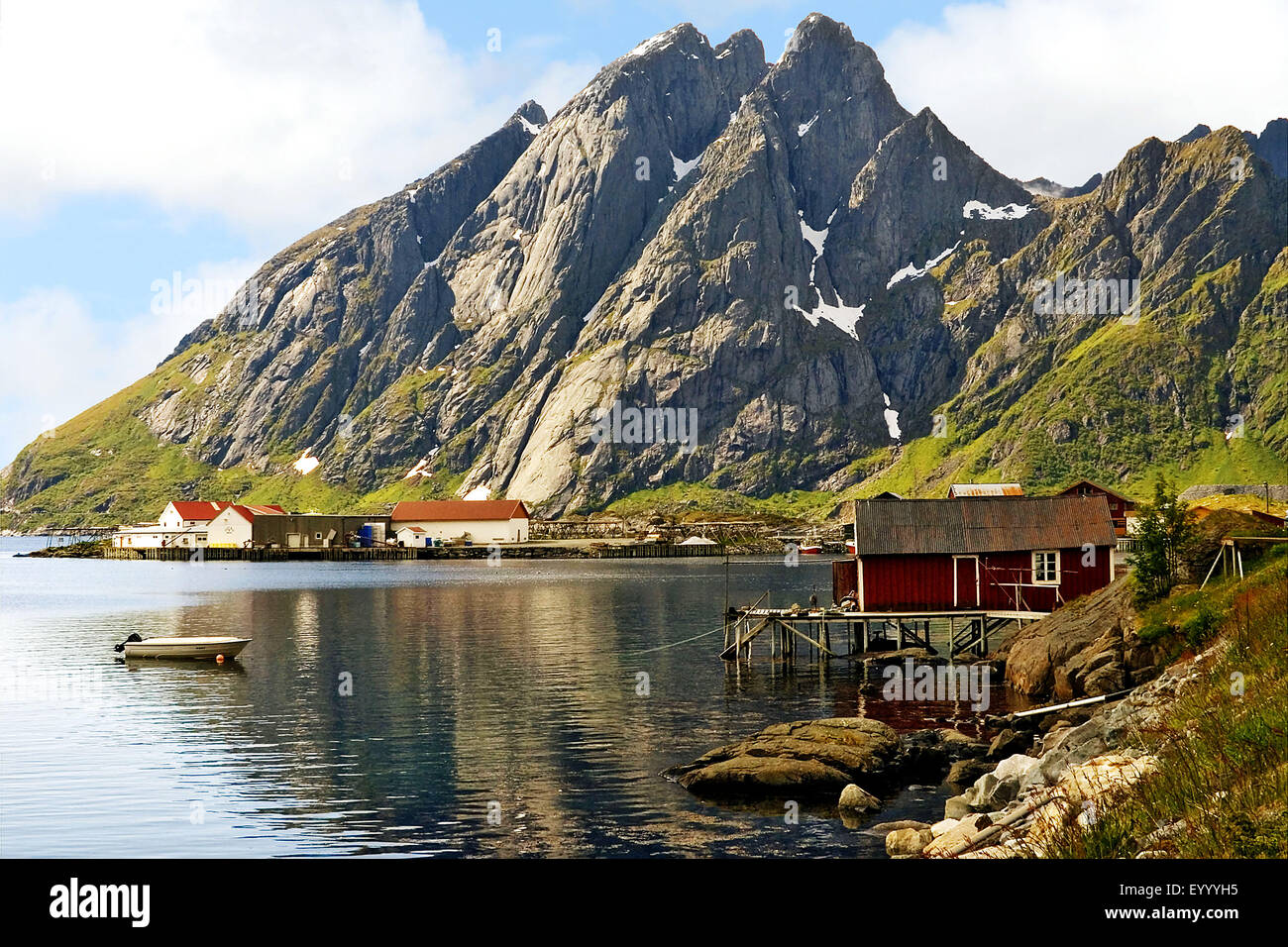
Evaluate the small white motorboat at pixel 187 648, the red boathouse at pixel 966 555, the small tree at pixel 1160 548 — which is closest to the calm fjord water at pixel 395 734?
the small white motorboat at pixel 187 648

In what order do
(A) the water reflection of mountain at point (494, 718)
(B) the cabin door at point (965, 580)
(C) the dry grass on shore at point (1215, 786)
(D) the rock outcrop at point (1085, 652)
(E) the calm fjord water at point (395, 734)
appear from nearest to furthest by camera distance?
(C) the dry grass on shore at point (1215, 786) < (E) the calm fjord water at point (395, 734) < (A) the water reflection of mountain at point (494, 718) < (D) the rock outcrop at point (1085, 652) < (B) the cabin door at point (965, 580)

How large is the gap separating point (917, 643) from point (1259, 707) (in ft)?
167

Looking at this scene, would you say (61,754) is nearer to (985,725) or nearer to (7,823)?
(7,823)

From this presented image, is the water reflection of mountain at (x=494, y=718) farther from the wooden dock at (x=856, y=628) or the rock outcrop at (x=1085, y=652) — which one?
the rock outcrop at (x=1085, y=652)

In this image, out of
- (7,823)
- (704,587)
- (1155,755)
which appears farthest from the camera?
(704,587)

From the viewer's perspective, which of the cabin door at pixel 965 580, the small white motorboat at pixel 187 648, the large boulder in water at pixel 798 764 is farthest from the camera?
the small white motorboat at pixel 187 648

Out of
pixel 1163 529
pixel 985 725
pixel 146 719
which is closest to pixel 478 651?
pixel 146 719

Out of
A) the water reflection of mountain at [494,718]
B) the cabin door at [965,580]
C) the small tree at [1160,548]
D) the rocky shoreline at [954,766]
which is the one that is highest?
the small tree at [1160,548]

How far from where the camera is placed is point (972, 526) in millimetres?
61562

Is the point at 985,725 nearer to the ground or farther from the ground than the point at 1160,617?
nearer to the ground

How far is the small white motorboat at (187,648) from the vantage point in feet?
218

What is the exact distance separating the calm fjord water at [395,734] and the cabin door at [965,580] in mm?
7351


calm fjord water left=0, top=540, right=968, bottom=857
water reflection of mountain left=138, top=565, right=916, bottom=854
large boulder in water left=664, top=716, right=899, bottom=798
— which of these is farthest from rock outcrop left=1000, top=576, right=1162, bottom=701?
large boulder in water left=664, top=716, right=899, bottom=798

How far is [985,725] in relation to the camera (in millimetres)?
42906
